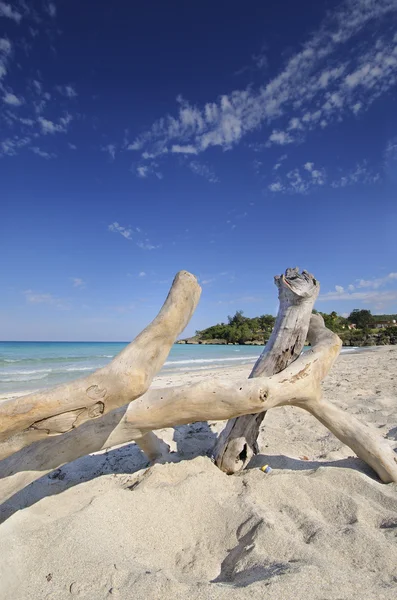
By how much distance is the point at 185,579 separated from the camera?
5.51 ft

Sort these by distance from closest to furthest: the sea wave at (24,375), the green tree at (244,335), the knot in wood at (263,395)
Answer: the knot in wood at (263,395) < the sea wave at (24,375) < the green tree at (244,335)

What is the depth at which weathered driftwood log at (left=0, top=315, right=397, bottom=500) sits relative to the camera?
2.36 metres

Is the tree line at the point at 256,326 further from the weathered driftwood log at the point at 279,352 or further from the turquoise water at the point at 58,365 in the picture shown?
the weathered driftwood log at the point at 279,352

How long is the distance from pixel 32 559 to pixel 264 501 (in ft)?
5.16

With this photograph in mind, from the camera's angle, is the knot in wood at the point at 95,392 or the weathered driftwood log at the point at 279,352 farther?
the weathered driftwood log at the point at 279,352

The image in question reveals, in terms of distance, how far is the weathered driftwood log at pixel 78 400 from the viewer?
6.39 ft

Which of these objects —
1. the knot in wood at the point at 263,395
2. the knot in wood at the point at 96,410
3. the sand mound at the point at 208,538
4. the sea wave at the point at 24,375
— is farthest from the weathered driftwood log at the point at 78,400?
the sea wave at the point at 24,375

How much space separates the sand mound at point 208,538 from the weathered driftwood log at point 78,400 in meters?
0.61

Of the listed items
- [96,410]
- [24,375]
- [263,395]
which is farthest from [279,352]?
[24,375]

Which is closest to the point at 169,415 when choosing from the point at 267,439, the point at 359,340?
the point at 267,439

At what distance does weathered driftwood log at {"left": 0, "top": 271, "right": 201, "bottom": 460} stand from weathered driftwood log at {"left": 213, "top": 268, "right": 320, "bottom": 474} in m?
1.37

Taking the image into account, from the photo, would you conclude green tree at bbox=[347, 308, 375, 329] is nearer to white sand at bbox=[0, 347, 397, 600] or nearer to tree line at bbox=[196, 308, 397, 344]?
tree line at bbox=[196, 308, 397, 344]

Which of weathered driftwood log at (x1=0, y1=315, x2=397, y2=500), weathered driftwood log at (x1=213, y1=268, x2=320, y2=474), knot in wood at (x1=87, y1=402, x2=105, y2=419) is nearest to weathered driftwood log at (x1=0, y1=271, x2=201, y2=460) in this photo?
knot in wood at (x1=87, y1=402, x2=105, y2=419)

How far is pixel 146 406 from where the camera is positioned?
8.32ft
